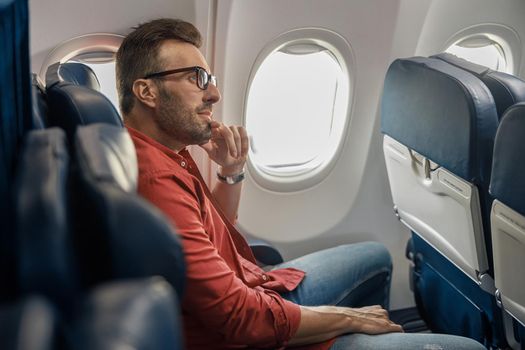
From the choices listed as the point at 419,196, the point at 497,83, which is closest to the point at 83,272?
the point at 497,83

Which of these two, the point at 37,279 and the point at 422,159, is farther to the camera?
the point at 422,159

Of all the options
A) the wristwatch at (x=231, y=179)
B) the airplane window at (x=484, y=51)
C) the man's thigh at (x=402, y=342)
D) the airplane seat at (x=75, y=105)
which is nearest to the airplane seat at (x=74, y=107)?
the airplane seat at (x=75, y=105)

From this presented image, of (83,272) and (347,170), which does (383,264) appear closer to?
(347,170)

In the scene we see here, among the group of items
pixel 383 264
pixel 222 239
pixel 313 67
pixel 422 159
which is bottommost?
pixel 383 264

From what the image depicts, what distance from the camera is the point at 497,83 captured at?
199 cm

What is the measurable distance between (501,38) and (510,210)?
5.90 feet

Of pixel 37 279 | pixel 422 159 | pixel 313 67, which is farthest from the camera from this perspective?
pixel 313 67

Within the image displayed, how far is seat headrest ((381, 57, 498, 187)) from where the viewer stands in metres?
1.87

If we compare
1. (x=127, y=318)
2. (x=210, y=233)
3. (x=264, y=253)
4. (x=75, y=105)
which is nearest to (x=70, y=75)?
(x=75, y=105)

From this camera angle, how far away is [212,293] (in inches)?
59.6

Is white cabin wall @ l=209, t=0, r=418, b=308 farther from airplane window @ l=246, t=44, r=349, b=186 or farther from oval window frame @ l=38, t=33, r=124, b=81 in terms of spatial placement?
oval window frame @ l=38, t=33, r=124, b=81

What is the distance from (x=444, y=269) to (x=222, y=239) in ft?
3.50

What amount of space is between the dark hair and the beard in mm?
90

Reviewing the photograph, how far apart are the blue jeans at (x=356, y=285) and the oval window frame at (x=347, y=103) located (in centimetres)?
55
